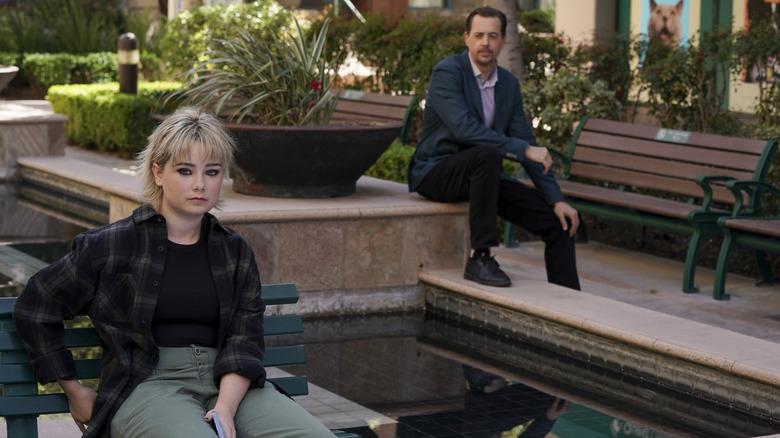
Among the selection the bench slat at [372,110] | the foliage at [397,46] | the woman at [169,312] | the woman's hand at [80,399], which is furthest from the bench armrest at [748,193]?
the woman's hand at [80,399]

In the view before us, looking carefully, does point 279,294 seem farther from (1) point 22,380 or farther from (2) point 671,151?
(2) point 671,151

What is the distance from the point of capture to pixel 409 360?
6344mm

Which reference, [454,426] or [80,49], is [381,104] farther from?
[80,49]

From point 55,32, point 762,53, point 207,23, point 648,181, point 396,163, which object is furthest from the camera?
point 55,32

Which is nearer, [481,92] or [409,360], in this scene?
[409,360]

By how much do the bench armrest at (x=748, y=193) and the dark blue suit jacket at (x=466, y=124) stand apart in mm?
1131

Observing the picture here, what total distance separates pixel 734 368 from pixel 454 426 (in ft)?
3.97

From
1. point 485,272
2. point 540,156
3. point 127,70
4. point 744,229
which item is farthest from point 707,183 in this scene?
point 127,70

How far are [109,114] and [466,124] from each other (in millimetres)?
8583

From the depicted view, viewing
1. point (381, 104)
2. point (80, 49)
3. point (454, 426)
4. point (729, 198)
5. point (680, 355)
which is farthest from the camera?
point (80, 49)

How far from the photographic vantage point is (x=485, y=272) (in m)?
6.96

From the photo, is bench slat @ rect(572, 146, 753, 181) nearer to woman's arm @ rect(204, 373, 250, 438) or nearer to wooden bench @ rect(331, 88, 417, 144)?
wooden bench @ rect(331, 88, 417, 144)

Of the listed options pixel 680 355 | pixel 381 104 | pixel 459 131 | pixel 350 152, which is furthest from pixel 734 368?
pixel 381 104

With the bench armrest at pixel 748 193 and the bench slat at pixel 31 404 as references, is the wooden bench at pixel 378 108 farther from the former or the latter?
the bench slat at pixel 31 404
